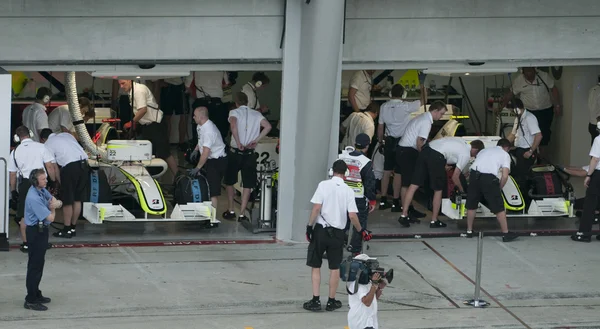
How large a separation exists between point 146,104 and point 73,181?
2.65 metres

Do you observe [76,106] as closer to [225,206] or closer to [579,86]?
[225,206]

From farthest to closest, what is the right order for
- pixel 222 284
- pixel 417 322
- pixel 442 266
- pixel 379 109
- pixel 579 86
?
pixel 579 86 < pixel 379 109 < pixel 442 266 < pixel 222 284 < pixel 417 322

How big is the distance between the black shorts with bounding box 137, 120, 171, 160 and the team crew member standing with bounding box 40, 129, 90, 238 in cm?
245

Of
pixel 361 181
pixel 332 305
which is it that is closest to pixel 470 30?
pixel 361 181

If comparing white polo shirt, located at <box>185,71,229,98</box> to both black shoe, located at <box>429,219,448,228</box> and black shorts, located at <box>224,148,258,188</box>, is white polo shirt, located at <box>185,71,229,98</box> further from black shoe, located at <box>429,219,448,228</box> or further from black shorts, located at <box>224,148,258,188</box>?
black shoe, located at <box>429,219,448,228</box>

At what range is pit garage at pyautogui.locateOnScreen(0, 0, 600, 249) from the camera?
48.2 feet

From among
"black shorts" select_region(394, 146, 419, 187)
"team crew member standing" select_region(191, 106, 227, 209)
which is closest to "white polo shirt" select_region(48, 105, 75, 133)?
"team crew member standing" select_region(191, 106, 227, 209)

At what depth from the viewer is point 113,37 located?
583 inches

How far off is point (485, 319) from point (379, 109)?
644 centimetres

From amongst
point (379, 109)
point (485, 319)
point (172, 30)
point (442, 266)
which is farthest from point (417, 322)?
point (379, 109)

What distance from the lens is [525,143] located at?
56.6ft

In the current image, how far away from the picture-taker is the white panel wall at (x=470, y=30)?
51.1 ft

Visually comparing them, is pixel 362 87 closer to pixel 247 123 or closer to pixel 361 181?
pixel 247 123

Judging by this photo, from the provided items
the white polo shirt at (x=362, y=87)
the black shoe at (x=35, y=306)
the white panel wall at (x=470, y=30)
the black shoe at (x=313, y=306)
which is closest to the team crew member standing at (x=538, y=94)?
the white polo shirt at (x=362, y=87)
